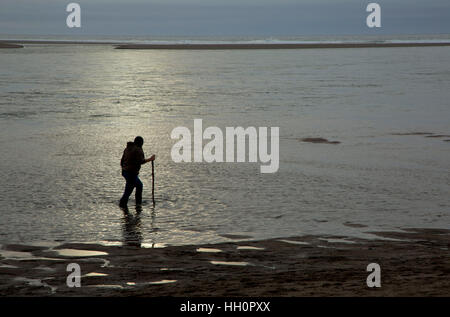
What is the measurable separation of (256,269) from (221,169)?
363 inches

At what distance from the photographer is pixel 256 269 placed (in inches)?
399

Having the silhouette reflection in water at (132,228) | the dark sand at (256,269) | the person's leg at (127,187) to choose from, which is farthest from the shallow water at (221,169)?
the dark sand at (256,269)

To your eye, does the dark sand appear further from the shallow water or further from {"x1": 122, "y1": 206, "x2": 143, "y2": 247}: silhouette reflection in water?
the shallow water

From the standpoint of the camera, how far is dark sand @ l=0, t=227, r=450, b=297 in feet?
28.7

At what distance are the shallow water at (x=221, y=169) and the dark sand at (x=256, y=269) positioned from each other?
0.78m

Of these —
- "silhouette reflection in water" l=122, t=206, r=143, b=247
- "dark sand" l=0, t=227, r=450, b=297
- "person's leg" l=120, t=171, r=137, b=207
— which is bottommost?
"dark sand" l=0, t=227, r=450, b=297

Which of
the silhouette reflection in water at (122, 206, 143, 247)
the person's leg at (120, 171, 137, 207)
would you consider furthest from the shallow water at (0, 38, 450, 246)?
the person's leg at (120, 171, 137, 207)

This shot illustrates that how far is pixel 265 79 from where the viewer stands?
173ft

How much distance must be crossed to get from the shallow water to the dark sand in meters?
0.78

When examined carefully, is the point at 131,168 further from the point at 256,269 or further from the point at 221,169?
the point at 256,269

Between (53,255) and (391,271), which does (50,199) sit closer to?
(53,255)
